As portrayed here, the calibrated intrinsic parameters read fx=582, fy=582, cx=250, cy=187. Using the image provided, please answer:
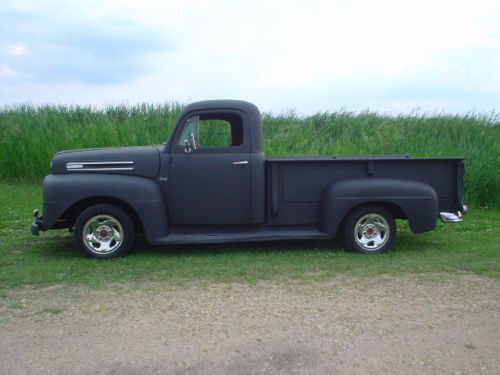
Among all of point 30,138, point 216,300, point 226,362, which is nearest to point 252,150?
point 216,300

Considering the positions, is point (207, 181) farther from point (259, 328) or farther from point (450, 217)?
point (450, 217)

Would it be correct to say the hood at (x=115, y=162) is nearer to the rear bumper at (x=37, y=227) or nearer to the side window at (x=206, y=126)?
the side window at (x=206, y=126)

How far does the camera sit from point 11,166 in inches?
602

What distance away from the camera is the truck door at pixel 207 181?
752cm

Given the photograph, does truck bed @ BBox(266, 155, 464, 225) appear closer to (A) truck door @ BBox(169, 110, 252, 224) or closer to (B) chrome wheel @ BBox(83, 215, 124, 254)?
(A) truck door @ BBox(169, 110, 252, 224)

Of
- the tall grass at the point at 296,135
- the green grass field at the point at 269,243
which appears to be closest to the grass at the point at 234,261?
the green grass field at the point at 269,243

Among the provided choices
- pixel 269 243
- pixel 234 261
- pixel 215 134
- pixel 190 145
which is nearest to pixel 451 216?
pixel 269 243

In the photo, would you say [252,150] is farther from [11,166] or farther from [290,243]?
[11,166]

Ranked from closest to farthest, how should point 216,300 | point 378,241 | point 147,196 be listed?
point 216,300, point 147,196, point 378,241

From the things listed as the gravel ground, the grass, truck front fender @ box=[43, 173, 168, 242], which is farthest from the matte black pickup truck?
the gravel ground

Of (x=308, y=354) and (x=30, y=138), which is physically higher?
(x=30, y=138)

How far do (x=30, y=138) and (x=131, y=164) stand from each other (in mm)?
9069

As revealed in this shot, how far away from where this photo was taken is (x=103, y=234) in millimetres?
7457

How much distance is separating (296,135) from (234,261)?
984cm
